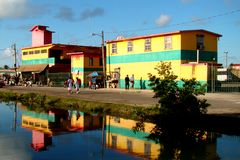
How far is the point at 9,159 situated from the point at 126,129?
7123 mm

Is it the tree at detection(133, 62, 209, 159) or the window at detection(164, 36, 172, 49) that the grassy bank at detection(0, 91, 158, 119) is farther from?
the window at detection(164, 36, 172, 49)

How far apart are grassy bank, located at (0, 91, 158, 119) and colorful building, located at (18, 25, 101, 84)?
21.2 m

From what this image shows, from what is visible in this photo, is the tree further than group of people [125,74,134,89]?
No

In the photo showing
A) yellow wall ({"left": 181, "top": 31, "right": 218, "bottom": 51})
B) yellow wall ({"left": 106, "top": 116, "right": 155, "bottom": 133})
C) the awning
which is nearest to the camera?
yellow wall ({"left": 106, "top": 116, "right": 155, "bottom": 133})

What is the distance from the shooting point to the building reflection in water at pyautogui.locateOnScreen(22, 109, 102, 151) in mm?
15652

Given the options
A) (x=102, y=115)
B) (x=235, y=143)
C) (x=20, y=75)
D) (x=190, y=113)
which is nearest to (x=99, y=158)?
(x=235, y=143)

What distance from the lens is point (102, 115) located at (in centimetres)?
2261

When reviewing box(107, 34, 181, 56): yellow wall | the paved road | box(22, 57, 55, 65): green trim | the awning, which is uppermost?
box(107, 34, 181, 56): yellow wall

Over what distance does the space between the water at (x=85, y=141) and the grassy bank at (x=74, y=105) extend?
2.72ft

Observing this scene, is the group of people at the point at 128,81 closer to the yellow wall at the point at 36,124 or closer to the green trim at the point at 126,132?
the yellow wall at the point at 36,124

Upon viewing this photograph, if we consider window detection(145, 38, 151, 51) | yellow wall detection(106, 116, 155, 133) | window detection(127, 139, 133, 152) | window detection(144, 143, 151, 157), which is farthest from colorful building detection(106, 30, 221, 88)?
window detection(144, 143, 151, 157)

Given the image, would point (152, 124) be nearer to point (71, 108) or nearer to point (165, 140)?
point (165, 140)

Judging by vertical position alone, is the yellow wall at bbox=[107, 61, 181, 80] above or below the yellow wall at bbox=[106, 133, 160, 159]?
above

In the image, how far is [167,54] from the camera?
38250 mm
